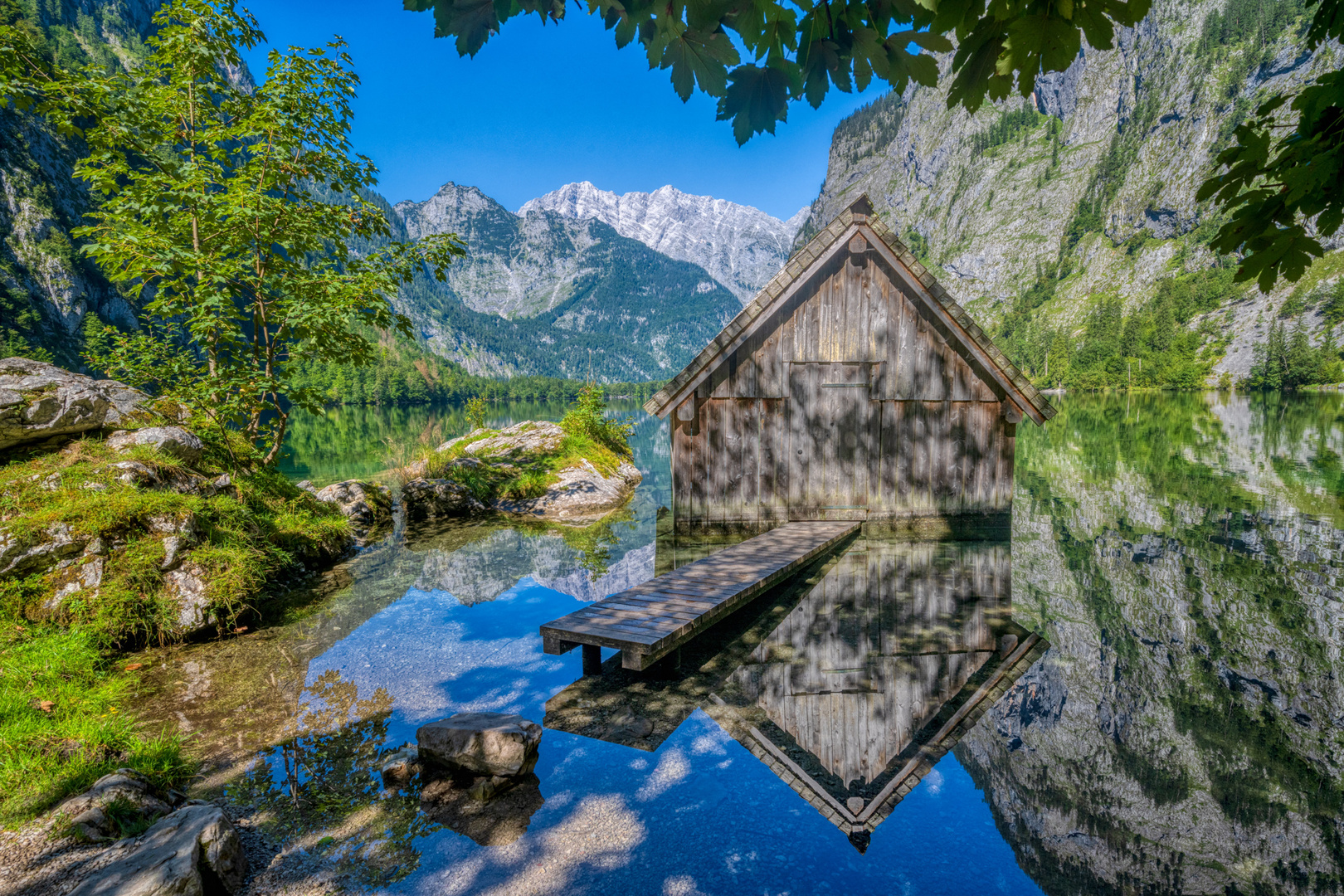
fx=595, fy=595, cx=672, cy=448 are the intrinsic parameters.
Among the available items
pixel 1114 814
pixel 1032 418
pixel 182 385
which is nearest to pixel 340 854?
pixel 1114 814

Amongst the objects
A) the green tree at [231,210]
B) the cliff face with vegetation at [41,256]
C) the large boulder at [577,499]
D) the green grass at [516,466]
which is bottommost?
the large boulder at [577,499]

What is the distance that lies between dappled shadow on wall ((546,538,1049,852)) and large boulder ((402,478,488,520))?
9395 mm

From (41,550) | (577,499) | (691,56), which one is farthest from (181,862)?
(577,499)

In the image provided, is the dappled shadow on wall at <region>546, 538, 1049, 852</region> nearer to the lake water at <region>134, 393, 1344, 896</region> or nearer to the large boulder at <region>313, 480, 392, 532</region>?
the lake water at <region>134, 393, 1344, 896</region>

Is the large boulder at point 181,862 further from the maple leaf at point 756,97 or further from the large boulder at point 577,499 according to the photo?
the large boulder at point 577,499

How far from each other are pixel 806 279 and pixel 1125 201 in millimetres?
172148

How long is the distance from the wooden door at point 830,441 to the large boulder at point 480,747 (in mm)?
7963

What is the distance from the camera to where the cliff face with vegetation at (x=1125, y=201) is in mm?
104812

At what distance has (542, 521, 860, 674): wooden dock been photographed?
5.78m

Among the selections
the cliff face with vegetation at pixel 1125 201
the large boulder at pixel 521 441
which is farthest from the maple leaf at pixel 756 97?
A: the cliff face with vegetation at pixel 1125 201

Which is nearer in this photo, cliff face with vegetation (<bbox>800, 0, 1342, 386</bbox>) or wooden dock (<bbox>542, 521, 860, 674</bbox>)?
wooden dock (<bbox>542, 521, 860, 674</bbox>)

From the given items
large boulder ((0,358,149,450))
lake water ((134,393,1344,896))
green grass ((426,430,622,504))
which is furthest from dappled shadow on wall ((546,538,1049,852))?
A: green grass ((426,430,622,504))

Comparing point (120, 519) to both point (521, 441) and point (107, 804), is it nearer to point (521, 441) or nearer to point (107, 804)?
point (107, 804)

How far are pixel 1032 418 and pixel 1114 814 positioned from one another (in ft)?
28.6
